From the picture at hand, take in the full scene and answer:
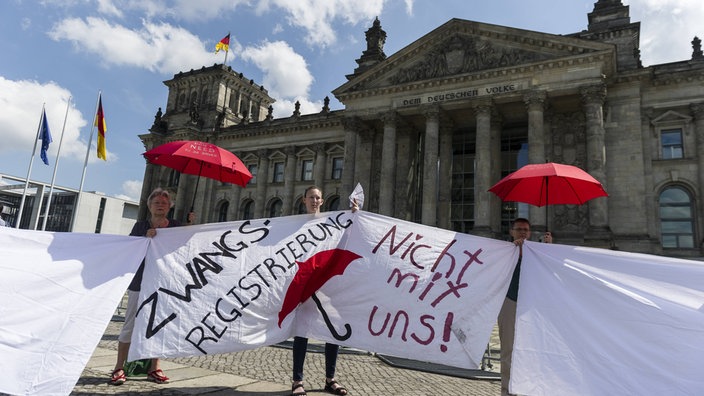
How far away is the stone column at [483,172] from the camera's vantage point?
26.6 meters

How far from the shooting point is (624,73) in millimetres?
26609

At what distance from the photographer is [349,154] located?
3303 cm

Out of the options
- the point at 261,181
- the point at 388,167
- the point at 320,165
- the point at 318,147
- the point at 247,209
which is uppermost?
the point at 318,147

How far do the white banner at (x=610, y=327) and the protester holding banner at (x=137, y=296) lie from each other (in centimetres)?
481

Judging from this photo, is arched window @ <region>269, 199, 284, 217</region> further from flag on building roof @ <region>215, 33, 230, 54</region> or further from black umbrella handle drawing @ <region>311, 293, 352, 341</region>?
black umbrella handle drawing @ <region>311, 293, 352, 341</region>

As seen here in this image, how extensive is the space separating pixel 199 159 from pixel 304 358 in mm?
3595

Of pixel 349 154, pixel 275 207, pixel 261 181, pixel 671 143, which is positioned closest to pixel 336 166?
pixel 349 154

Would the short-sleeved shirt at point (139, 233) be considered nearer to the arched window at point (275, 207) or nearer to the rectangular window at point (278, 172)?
the arched window at point (275, 207)

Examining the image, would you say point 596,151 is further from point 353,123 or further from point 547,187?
point 547,187

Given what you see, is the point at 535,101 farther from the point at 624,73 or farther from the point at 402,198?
the point at 402,198

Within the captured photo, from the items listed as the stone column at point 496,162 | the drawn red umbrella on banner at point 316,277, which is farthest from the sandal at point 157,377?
the stone column at point 496,162

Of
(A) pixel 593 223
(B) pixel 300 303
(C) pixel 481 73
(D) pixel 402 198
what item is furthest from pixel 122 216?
(B) pixel 300 303

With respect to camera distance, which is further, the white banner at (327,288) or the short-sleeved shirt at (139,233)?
the short-sleeved shirt at (139,233)

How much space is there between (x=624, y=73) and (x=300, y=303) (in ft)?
94.0
